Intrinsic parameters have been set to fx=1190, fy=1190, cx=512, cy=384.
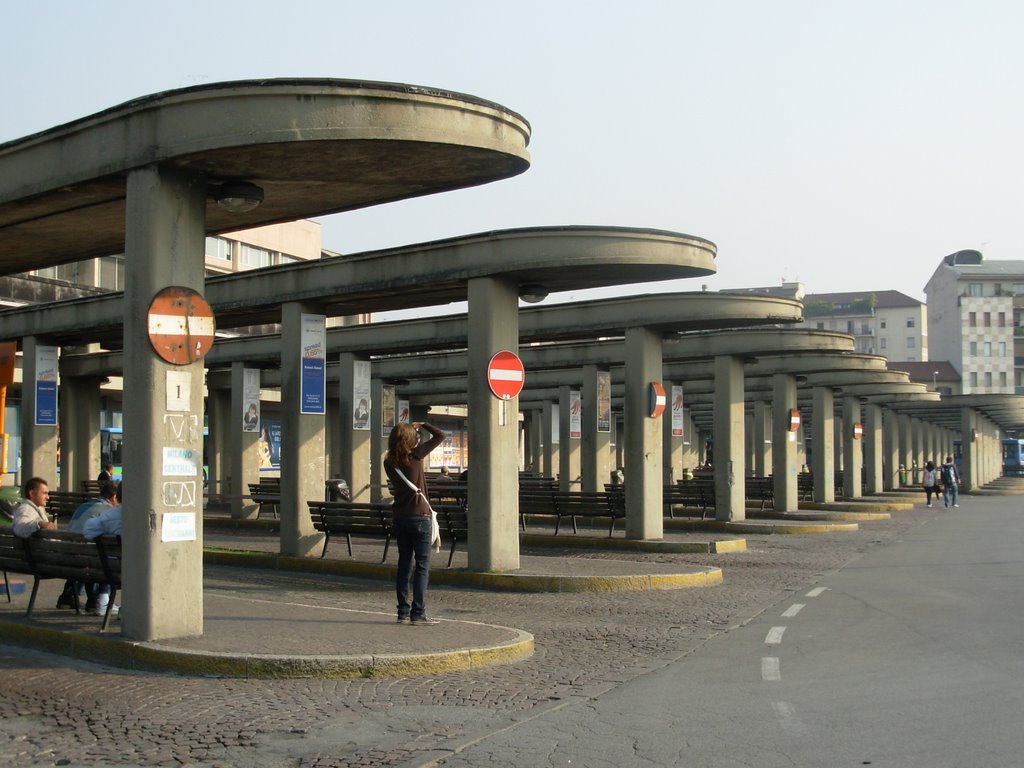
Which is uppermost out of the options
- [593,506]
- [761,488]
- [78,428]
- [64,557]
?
[78,428]

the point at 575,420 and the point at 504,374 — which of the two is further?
the point at 575,420

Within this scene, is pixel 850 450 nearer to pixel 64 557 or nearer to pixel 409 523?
pixel 409 523

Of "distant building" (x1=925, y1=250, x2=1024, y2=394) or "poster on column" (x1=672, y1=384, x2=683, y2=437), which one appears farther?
"distant building" (x1=925, y1=250, x2=1024, y2=394)

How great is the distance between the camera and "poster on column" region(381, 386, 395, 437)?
30.3 m

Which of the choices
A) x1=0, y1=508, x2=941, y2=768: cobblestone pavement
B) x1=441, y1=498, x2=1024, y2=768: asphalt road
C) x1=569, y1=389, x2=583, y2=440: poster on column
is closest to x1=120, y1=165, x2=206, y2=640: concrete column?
x1=0, y1=508, x2=941, y2=768: cobblestone pavement

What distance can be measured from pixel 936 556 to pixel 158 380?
49.3 feet

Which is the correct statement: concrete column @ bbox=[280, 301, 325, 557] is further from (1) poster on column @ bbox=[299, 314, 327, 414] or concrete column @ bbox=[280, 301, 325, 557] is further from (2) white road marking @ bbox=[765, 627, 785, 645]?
(2) white road marking @ bbox=[765, 627, 785, 645]

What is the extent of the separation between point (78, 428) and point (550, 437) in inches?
700

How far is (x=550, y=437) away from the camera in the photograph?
141 ft

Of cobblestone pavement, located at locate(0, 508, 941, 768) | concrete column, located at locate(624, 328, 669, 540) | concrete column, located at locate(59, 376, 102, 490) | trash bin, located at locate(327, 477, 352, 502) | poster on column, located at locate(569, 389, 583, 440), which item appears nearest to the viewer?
cobblestone pavement, located at locate(0, 508, 941, 768)

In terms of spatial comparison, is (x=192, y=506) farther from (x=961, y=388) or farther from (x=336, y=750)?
(x=961, y=388)

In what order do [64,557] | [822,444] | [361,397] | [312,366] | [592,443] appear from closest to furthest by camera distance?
[64,557] → [312,366] → [361,397] → [592,443] → [822,444]

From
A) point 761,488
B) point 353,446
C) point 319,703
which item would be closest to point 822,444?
point 761,488

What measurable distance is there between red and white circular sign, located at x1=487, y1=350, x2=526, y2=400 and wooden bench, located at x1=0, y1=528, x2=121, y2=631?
220 inches
